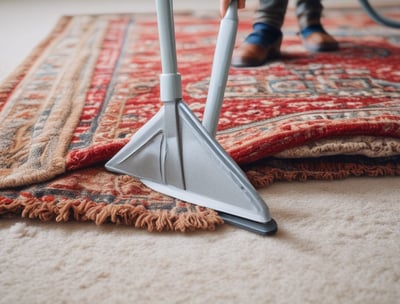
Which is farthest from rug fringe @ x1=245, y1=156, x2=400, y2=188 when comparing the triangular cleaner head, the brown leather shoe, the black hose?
the black hose

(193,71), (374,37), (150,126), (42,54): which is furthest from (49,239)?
(374,37)

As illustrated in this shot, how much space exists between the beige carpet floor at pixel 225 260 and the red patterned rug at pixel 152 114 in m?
0.04

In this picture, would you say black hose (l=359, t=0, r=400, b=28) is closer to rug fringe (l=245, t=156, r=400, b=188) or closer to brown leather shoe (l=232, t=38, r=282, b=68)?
brown leather shoe (l=232, t=38, r=282, b=68)

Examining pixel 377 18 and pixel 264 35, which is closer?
pixel 264 35

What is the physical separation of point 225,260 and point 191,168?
17 cm

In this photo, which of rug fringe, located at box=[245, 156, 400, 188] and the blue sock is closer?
rug fringe, located at box=[245, 156, 400, 188]

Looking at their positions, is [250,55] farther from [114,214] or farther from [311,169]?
[114,214]

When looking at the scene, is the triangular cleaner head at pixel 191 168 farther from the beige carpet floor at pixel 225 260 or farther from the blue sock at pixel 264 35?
the blue sock at pixel 264 35

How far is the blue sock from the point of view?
1.47 m

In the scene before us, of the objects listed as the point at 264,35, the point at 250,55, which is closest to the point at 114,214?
the point at 250,55

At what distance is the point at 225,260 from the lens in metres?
0.62

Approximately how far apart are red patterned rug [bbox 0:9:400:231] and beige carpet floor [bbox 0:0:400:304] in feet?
0.12

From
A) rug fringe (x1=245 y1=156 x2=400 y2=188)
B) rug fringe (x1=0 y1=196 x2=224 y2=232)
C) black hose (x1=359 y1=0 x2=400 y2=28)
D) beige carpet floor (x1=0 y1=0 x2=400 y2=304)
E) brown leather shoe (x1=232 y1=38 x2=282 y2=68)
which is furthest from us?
black hose (x1=359 y1=0 x2=400 y2=28)

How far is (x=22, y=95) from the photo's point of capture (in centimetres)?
119
